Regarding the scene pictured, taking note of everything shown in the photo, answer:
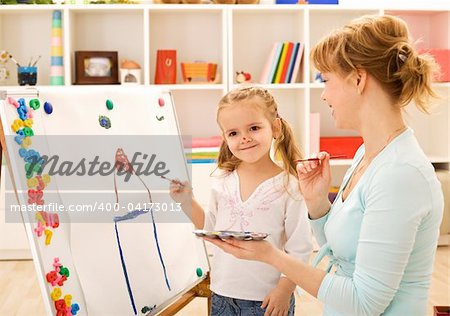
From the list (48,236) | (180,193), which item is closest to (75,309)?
(48,236)

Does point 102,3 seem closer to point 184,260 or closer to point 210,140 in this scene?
point 210,140

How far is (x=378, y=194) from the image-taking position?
136 cm

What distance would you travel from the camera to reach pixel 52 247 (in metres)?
1.79

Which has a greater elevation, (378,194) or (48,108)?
(48,108)

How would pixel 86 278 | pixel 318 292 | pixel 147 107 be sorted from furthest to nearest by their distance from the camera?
pixel 147 107
pixel 86 278
pixel 318 292

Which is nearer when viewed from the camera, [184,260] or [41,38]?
[184,260]

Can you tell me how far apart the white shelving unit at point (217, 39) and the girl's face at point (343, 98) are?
2.91 meters

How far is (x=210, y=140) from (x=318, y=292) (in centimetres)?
308

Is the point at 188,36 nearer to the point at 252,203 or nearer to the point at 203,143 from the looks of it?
the point at 203,143

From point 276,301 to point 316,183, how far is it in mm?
387

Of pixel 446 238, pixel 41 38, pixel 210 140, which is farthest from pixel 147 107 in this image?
pixel 446 238

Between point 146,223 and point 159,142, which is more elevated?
point 159,142

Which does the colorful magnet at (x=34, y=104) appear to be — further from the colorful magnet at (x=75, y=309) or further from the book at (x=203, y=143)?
the book at (x=203, y=143)

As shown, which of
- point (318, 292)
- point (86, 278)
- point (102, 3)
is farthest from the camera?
point (102, 3)
